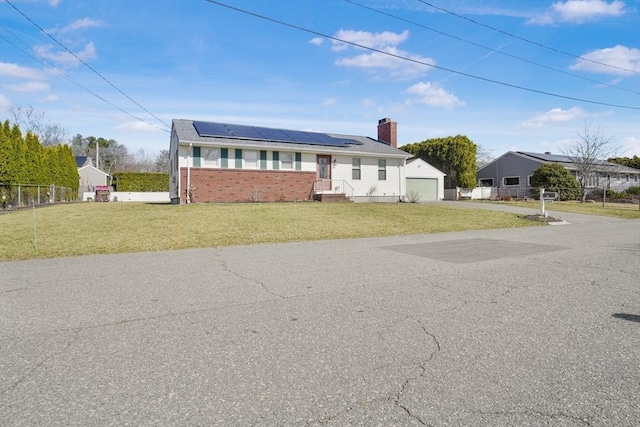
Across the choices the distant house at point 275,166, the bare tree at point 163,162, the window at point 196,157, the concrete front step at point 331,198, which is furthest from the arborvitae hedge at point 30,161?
the bare tree at point 163,162

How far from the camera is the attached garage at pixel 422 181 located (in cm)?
3141

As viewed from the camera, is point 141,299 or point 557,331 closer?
point 557,331

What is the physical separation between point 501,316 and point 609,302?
5.83 ft

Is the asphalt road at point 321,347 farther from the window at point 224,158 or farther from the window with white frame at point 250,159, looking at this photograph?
the window with white frame at point 250,159

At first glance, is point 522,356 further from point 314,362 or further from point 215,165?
point 215,165

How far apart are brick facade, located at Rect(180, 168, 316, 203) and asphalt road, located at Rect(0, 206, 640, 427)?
15260mm

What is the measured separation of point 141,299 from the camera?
537 cm

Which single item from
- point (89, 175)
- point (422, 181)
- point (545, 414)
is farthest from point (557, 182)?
point (89, 175)

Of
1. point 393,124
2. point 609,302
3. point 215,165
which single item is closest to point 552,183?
point 393,124

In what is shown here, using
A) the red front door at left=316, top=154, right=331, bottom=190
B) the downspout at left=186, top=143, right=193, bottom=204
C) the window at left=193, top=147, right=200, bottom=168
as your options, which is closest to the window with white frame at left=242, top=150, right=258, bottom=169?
the window at left=193, top=147, right=200, bottom=168

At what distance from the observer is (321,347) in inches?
142

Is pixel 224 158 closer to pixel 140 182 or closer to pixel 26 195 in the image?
pixel 26 195

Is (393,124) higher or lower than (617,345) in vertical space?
higher

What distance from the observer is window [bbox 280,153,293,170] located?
2480 centimetres
